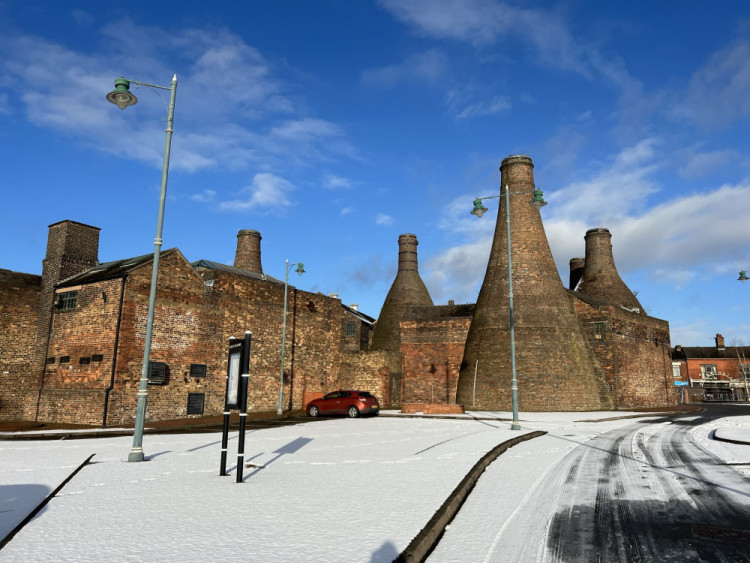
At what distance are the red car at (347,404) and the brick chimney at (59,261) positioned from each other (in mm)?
12175

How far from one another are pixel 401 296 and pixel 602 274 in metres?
17.6

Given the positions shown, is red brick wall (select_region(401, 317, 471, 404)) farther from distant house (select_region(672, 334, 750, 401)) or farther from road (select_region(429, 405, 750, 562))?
distant house (select_region(672, 334, 750, 401))

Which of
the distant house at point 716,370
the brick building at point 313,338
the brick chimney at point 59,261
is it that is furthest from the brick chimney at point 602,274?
the distant house at point 716,370

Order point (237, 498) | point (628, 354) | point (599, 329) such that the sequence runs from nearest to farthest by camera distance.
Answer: point (237, 498)
point (599, 329)
point (628, 354)

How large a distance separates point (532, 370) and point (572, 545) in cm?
2685

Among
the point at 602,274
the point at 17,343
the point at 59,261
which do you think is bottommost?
the point at 17,343

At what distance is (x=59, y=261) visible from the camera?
913 inches

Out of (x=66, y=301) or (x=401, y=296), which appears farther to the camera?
(x=401, y=296)

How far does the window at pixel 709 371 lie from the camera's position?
78375 mm

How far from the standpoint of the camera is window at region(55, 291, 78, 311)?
21828 mm

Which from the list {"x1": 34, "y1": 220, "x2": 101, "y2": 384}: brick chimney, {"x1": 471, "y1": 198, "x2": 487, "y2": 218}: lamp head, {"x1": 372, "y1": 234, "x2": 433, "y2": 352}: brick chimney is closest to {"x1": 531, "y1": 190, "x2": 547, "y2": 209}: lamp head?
{"x1": 471, "y1": 198, "x2": 487, "y2": 218}: lamp head

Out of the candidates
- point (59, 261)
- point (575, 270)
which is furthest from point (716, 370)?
point (59, 261)

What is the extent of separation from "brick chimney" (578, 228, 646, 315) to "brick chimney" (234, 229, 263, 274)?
30522 millimetres

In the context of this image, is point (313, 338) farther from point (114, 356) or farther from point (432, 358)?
point (114, 356)
